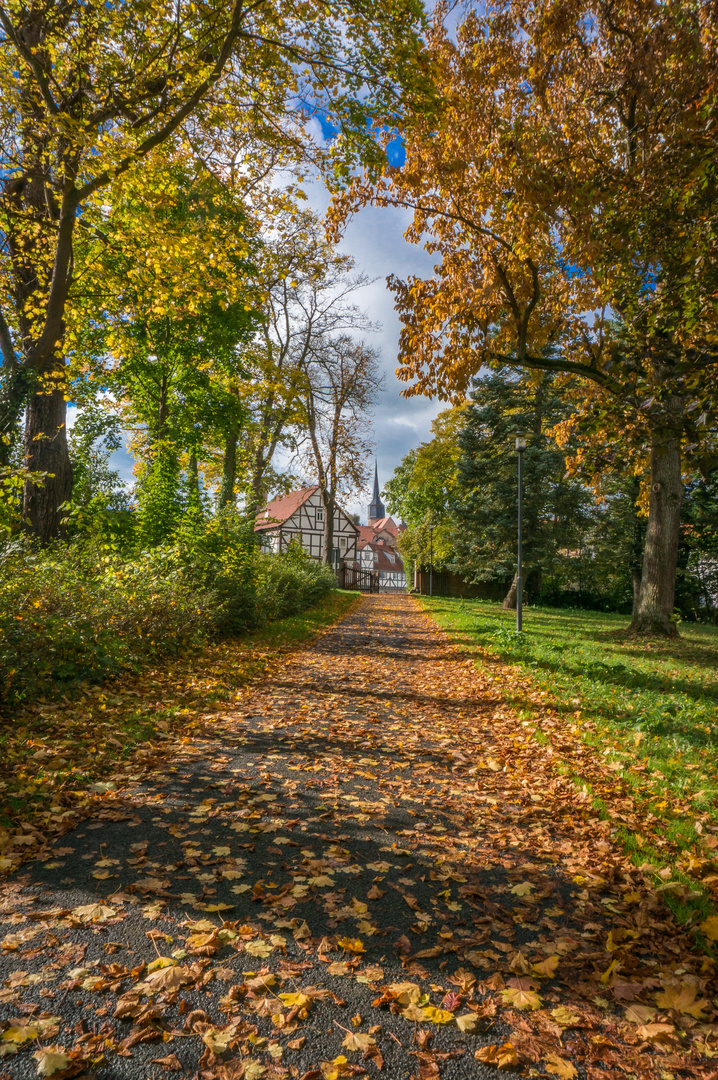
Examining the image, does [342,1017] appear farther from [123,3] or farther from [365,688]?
[123,3]

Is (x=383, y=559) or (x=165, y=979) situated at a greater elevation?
(x=383, y=559)

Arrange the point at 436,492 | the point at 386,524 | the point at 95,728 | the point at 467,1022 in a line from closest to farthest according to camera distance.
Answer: the point at 467,1022
the point at 95,728
the point at 436,492
the point at 386,524

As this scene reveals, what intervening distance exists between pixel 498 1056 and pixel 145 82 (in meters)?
10.3

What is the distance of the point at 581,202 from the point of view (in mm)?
6996

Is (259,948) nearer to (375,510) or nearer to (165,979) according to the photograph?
(165,979)

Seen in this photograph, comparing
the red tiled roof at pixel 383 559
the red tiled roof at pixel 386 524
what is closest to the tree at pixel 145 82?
the red tiled roof at pixel 383 559

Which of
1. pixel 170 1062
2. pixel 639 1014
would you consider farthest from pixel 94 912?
pixel 639 1014

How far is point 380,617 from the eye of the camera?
18.4 meters

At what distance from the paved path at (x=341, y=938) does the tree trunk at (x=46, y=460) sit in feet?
21.9

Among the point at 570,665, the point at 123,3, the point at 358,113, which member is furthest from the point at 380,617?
the point at 123,3

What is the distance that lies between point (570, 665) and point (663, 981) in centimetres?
671

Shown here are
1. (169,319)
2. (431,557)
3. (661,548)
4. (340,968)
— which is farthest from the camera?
(431,557)

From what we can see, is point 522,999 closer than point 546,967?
Yes

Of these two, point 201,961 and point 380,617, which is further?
point 380,617
